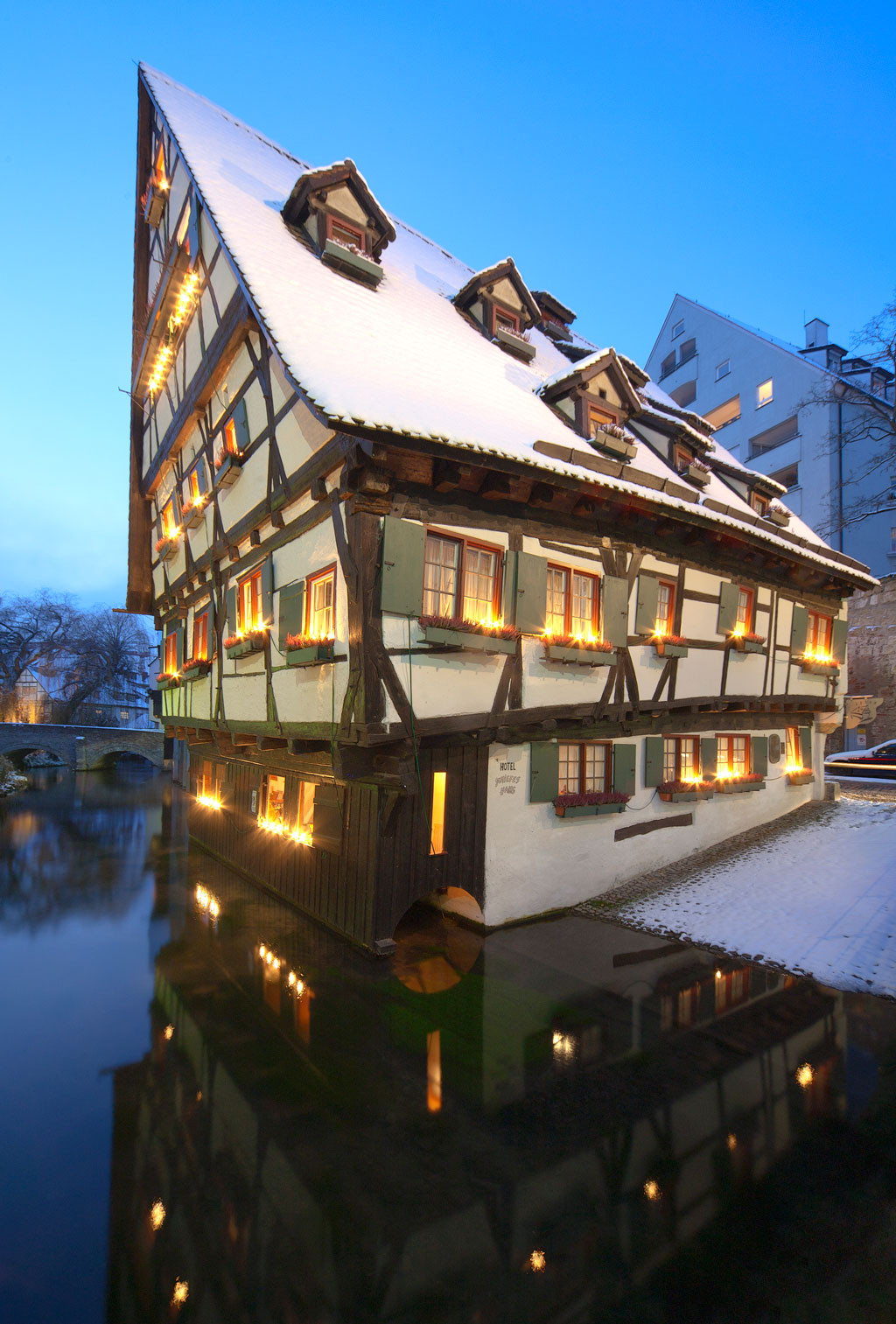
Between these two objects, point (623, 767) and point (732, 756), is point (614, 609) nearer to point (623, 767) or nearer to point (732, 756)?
point (623, 767)

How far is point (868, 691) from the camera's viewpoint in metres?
22.2

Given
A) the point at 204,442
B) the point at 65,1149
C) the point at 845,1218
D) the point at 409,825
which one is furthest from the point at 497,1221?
the point at 204,442

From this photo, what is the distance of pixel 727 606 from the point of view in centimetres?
1227

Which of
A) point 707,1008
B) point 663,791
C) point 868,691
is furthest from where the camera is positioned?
point 868,691

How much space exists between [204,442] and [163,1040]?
1018 cm

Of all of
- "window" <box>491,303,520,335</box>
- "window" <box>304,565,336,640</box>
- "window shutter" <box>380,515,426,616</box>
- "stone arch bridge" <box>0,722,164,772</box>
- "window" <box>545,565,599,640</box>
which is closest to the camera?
"window shutter" <box>380,515,426,616</box>

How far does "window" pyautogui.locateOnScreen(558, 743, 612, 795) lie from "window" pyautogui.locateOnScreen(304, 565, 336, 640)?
4474 mm

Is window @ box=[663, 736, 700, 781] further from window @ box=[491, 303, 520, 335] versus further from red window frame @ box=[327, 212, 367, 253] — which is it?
red window frame @ box=[327, 212, 367, 253]

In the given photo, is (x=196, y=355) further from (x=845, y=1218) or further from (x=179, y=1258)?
(x=845, y=1218)

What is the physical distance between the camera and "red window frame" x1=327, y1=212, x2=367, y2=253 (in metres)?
10.9

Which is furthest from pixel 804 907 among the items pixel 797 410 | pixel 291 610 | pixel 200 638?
pixel 797 410

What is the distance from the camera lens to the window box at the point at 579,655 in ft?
30.1

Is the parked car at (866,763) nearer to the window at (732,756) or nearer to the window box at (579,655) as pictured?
the window at (732,756)

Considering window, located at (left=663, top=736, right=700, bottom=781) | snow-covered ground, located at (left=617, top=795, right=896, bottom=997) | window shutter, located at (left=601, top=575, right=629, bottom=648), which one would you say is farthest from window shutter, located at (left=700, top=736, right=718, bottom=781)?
window shutter, located at (left=601, top=575, right=629, bottom=648)
